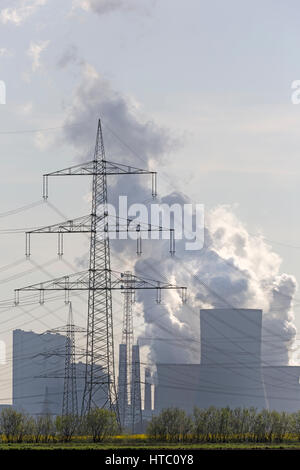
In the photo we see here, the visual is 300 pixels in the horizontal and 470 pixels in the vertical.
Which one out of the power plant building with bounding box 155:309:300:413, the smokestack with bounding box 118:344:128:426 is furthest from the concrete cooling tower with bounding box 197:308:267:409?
the smokestack with bounding box 118:344:128:426

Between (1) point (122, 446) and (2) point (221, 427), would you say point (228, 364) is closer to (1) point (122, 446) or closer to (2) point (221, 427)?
(2) point (221, 427)

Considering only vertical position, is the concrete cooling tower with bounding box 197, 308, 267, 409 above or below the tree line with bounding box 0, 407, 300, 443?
above

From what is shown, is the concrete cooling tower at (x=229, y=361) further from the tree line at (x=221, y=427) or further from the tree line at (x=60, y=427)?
the tree line at (x=60, y=427)

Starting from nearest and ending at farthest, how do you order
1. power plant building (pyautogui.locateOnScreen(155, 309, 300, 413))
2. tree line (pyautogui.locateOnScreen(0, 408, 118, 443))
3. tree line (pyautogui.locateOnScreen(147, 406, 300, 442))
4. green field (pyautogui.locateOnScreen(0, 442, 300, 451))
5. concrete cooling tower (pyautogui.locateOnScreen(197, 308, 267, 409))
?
green field (pyautogui.locateOnScreen(0, 442, 300, 451)) < tree line (pyautogui.locateOnScreen(0, 408, 118, 443)) < tree line (pyautogui.locateOnScreen(147, 406, 300, 442)) < power plant building (pyautogui.locateOnScreen(155, 309, 300, 413)) < concrete cooling tower (pyautogui.locateOnScreen(197, 308, 267, 409))

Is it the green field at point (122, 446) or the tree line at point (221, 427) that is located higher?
the tree line at point (221, 427)

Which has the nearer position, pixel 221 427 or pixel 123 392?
pixel 221 427

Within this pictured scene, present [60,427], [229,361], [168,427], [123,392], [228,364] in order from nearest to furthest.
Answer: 1. [60,427]
2. [168,427]
3. [123,392]
4. [228,364]
5. [229,361]

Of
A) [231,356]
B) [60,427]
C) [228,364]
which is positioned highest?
[231,356]

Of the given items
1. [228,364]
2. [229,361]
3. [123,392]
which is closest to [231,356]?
[229,361]

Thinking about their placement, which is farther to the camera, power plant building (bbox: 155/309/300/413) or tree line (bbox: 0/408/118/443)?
power plant building (bbox: 155/309/300/413)

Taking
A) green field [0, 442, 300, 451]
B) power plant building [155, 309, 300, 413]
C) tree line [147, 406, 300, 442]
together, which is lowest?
green field [0, 442, 300, 451]

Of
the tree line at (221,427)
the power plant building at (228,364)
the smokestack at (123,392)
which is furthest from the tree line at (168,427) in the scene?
the power plant building at (228,364)

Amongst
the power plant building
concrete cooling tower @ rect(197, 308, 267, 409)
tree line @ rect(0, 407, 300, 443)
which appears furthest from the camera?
concrete cooling tower @ rect(197, 308, 267, 409)

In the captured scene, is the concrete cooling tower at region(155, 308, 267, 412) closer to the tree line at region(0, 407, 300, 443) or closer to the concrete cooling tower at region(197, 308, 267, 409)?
the concrete cooling tower at region(197, 308, 267, 409)
